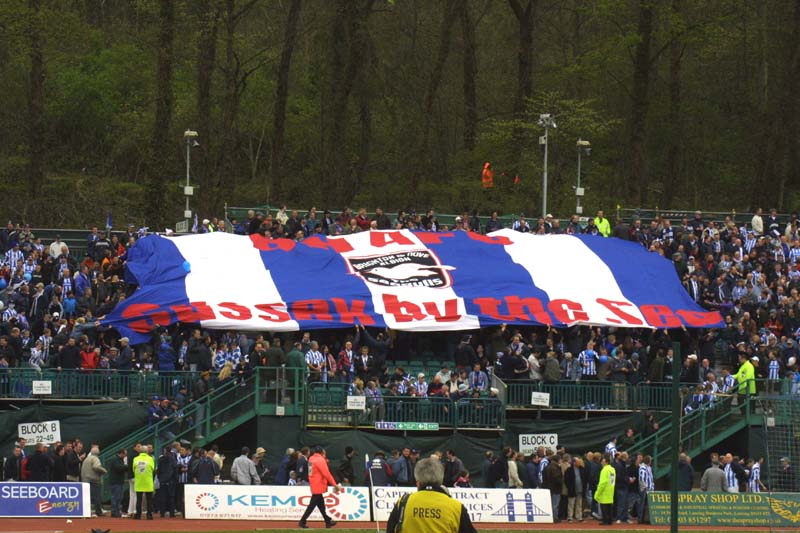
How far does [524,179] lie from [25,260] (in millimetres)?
22469

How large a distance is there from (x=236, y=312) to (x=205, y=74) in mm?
14715

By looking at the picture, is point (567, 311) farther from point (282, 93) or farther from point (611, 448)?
point (282, 93)

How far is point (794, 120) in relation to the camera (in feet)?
197

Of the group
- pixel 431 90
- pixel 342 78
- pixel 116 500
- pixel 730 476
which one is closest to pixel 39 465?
→ pixel 116 500

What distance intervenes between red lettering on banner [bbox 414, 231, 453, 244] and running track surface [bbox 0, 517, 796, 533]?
11.2 metres

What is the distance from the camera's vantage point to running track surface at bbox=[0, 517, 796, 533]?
84.8 feet

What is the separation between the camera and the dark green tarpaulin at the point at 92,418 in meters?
31.0

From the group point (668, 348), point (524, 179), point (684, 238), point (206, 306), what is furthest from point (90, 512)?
point (524, 179)

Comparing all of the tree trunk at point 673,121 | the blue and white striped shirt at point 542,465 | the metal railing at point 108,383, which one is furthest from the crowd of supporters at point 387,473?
the tree trunk at point 673,121

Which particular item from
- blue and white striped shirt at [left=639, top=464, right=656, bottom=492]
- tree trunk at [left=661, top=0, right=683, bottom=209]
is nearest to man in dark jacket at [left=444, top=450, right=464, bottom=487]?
blue and white striped shirt at [left=639, top=464, right=656, bottom=492]

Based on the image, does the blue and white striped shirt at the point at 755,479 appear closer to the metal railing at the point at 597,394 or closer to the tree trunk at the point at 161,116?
the metal railing at the point at 597,394

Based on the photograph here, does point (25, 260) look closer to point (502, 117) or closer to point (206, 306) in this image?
point (206, 306)

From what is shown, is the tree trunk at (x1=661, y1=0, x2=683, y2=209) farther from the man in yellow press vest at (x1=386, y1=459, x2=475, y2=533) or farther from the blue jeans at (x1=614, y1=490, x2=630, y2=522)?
the man in yellow press vest at (x1=386, y1=459, x2=475, y2=533)

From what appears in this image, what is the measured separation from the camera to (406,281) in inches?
1414
